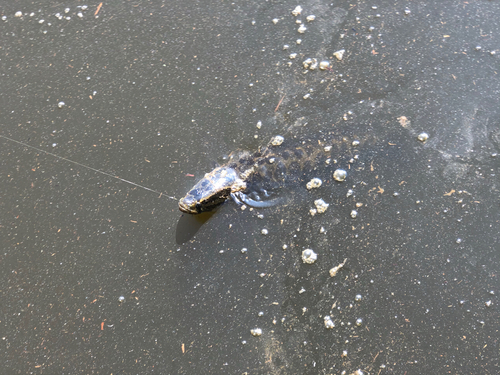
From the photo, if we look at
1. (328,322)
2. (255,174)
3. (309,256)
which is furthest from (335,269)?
(255,174)

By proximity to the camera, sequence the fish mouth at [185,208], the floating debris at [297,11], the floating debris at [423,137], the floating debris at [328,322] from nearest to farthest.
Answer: the floating debris at [328,322]
the fish mouth at [185,208]
the floating debris at [423,137]
the floating debris at [297,11]

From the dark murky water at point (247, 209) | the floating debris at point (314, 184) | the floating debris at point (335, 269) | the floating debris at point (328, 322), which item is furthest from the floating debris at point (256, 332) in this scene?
the floating debris at point (314, 184)

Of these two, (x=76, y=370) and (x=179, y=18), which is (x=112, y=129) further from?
(x=76, y=370)

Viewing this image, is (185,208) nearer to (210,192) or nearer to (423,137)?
(210,192)

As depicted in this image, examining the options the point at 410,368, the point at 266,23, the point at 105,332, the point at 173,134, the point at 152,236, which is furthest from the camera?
the point at 266,23

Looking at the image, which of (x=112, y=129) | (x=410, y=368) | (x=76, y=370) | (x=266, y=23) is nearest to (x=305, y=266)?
(x=410, y=368)

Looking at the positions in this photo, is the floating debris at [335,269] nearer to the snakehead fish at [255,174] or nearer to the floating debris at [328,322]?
the floating debris at [328,322]
